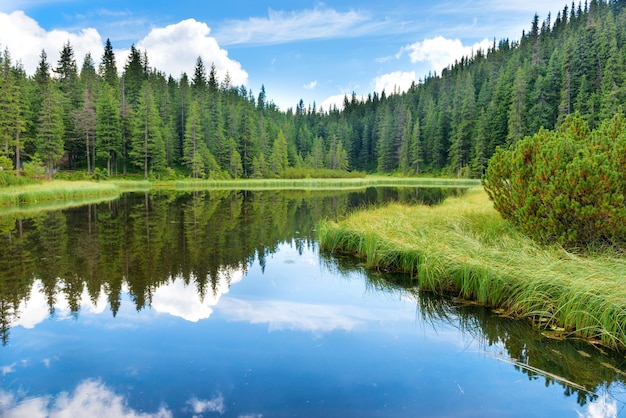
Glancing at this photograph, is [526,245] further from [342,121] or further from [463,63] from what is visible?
[463,63]

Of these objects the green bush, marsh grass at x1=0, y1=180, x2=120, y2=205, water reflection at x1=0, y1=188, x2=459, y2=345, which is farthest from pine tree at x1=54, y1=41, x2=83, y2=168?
the green bush

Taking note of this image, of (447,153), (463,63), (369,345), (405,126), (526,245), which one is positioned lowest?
(369,345)

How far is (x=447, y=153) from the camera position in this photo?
297 feet

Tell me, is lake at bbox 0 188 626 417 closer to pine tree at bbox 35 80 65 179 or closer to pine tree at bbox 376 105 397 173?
pine tree at bbox 35 80 65 179

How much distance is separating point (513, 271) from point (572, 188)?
2.38 m

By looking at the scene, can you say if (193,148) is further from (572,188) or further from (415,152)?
(572,188)

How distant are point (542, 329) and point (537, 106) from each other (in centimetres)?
6323

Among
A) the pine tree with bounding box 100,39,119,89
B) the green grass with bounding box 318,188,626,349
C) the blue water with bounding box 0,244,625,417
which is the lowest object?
the blue water with bounding box 0,244,625,417

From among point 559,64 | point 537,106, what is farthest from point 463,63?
point 537,106

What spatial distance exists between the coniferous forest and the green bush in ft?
138

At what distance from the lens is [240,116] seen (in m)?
78.8

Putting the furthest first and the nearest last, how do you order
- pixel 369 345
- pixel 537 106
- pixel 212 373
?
pixel 537 106, pixel 369 345, pixel 212 373

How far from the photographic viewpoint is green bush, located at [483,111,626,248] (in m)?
8.14

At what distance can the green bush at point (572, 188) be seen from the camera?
814cm
